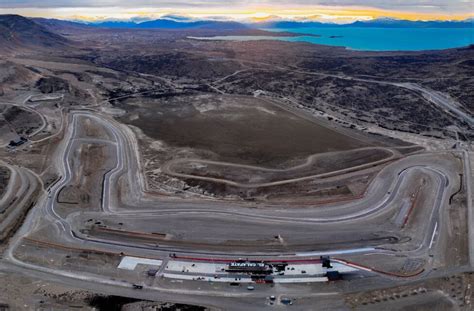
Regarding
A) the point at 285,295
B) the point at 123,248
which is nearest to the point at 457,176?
the point at 285,295

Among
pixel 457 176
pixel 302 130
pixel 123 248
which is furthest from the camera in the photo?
pixel 302 130

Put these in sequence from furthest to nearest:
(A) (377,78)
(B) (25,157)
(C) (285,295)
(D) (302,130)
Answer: (A) (377,78) < (D) (302,130) < (B) (25,157) < (C) (285,295)

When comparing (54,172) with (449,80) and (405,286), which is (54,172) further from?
(449,80)

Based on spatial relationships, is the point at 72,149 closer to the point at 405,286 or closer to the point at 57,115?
the point at 57,115

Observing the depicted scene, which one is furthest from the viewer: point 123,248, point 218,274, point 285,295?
point 123,248

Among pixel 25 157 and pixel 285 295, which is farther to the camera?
pixel 25 157

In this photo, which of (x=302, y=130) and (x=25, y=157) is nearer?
(x=25, y=157)

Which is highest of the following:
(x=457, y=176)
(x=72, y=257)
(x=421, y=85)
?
(x=421, y=85)

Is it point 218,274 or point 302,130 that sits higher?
point 302,130


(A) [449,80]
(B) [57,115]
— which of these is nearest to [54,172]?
(B) [57,115]
